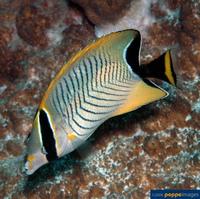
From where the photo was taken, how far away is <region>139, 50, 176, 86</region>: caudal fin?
1.77m

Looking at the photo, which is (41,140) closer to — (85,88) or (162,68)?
(85,88)

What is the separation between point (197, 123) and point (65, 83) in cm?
124

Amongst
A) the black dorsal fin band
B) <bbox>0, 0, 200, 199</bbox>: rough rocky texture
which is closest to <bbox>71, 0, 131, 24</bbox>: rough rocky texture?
<bbox>0, 0, 200, 199</bbox>: rough rocky texture

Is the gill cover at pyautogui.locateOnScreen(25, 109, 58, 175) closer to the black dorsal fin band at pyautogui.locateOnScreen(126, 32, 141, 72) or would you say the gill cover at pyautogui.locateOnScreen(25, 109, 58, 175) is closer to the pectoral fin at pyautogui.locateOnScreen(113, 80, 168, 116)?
the pectoral fin at pyautogui.locateOnScreen(113, 80, 168, 116)

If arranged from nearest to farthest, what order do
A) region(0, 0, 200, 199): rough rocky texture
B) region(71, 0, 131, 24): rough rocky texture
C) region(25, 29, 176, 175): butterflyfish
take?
region(25, 29, 176, 175): butterflyfish → region(0, 0, 200, 199): rough rocky texture → region(71, 0, 131, 24): rough rocky texture

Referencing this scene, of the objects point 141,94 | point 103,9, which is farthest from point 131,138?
point 103,9

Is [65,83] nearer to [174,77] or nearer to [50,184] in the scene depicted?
[174,77]

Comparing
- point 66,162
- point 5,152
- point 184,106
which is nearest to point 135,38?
point 184,106

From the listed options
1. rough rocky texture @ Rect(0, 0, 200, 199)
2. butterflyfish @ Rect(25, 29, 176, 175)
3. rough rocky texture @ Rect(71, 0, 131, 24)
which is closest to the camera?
butterflyfish @ Rect(25, 29, 176, 175)

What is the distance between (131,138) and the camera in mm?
2600

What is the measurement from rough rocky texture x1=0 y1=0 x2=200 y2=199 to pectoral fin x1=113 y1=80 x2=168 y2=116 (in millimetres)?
627

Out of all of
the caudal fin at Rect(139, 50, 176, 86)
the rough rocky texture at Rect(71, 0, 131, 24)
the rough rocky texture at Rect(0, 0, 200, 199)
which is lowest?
the rough rocky texture at Rect(0, 0, 200, 199)

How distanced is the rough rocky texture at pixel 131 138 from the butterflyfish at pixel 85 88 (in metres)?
0.73

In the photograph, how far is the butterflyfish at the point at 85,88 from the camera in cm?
173
